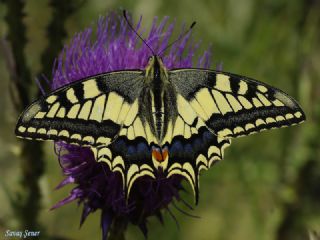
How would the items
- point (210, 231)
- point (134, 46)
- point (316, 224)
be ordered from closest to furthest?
point (134, 46)
point (316, 224)
point (210, 231)

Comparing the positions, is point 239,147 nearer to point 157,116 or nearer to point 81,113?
point 157,116

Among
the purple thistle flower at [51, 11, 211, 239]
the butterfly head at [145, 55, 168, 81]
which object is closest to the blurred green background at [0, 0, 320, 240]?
the purple thistle flower at [51, 11, 211, 239]

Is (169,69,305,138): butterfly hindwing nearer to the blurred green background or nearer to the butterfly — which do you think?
the butterfly

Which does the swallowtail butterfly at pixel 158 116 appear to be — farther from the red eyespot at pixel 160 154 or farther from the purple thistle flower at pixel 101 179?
the purple thistle flower at pixel 101 179

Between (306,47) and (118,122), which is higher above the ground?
(306,47)

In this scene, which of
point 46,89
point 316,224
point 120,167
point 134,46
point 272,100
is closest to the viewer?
point 120,167

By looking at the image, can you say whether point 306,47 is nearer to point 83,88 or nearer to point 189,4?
point 189,4

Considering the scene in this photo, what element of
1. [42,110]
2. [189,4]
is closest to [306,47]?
[189,4]
